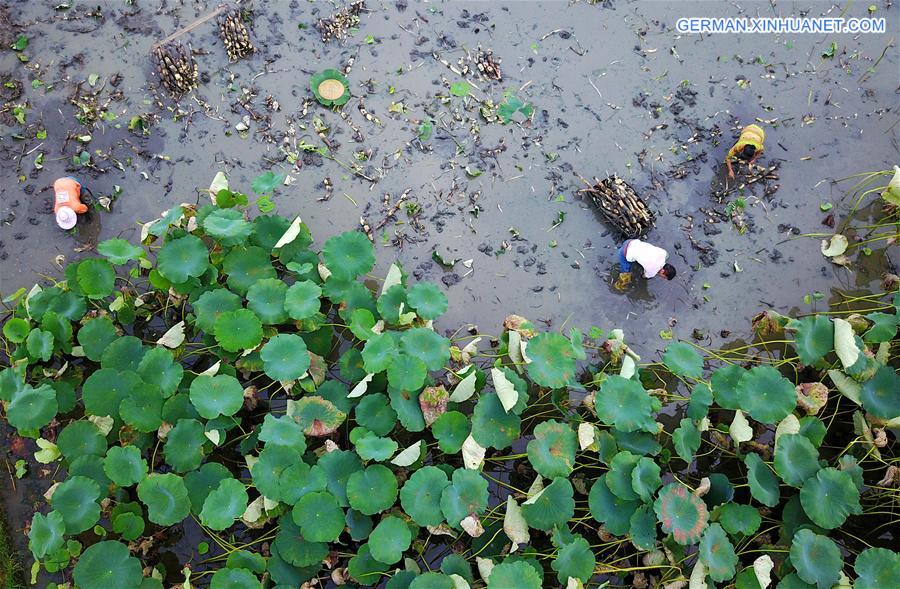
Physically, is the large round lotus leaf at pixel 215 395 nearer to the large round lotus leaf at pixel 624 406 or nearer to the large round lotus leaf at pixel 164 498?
the large round lotus leaf at pixel 164 498

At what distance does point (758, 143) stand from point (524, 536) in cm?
214

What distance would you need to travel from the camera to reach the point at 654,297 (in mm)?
3158

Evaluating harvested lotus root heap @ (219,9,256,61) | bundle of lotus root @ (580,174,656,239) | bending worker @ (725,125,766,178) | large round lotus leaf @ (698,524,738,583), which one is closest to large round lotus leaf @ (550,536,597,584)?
large round lotus leaf @ (698,524,738,583)

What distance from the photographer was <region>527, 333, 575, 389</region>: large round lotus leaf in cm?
261

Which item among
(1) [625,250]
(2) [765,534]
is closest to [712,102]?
(1) [625,250]

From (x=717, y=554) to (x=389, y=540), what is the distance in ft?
4.06

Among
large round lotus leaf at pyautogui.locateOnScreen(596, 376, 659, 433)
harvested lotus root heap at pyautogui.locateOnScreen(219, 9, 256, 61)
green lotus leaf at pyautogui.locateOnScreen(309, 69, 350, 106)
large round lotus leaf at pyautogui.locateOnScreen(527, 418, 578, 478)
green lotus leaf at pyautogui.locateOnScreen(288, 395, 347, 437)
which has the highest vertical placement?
harvested lotus root heap at pyautogui.locateOnScreen(219, 9, 256, 61)

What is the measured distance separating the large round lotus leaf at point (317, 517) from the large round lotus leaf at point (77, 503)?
776 mm

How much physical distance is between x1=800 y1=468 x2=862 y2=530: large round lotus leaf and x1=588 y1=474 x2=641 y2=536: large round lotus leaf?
64 cm

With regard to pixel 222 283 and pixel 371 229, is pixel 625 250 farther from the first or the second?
pixel 222 283

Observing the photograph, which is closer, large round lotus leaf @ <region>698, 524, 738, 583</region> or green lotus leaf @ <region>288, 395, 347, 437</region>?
large round lotus leaf @ <region>698, 524, 738, 583</region>

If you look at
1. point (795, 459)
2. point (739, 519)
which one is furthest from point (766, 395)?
point (739, 519)

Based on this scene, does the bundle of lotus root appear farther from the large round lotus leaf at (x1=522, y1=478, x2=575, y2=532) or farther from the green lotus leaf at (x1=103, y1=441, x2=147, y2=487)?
the green lotus leaf at (x1=103, y1=441, x2=147, y2=487)

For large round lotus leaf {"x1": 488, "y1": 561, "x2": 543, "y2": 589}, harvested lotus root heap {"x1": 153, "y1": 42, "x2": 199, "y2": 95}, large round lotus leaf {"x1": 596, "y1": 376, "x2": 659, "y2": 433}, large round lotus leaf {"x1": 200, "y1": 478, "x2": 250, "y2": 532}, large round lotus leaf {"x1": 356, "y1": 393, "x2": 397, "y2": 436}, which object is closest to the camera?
large round lotus leaf {"x1": 488, "y1": 561, "x2": 543, "y2": 589}
